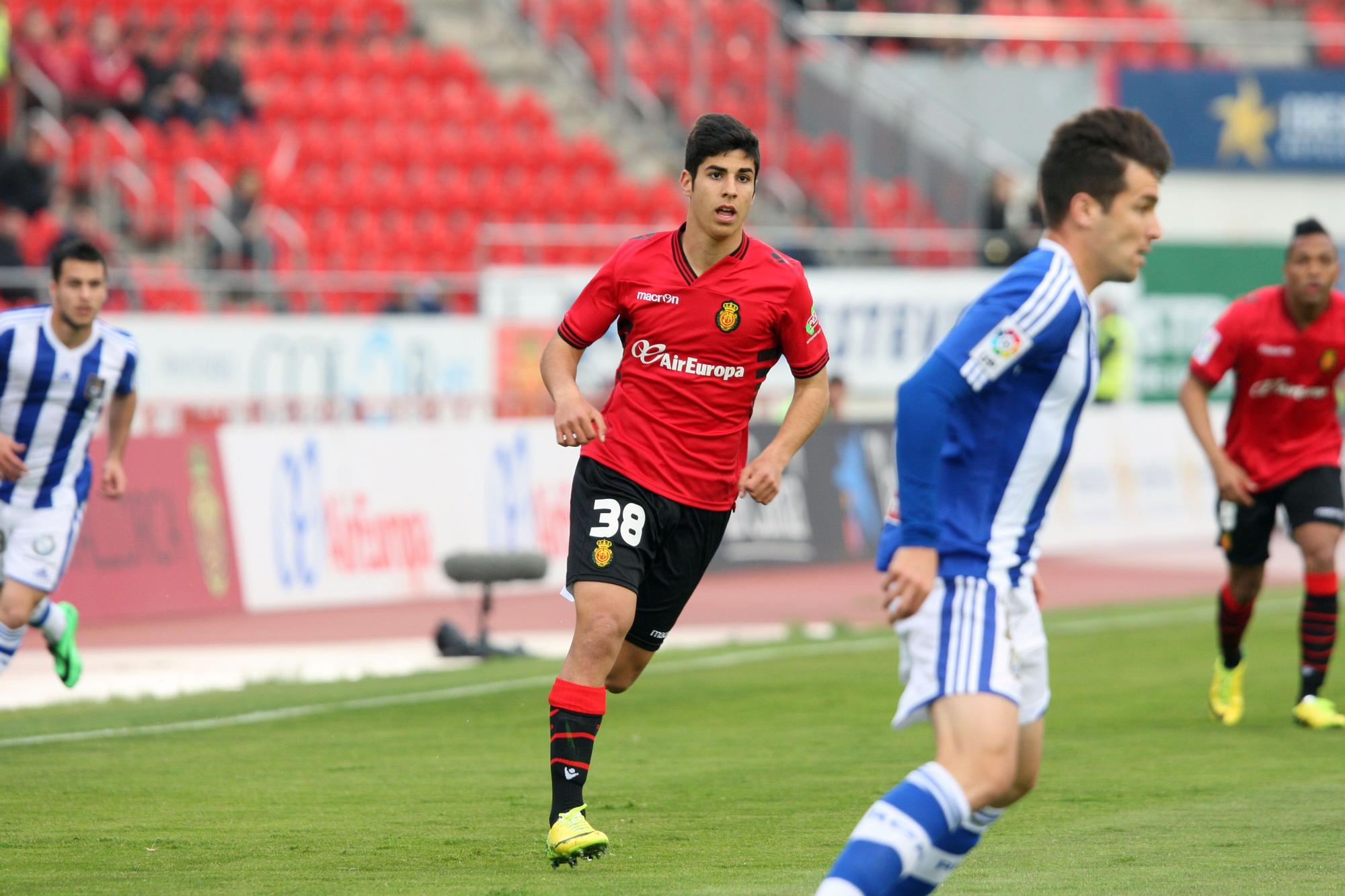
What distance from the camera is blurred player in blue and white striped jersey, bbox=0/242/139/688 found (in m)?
9.58

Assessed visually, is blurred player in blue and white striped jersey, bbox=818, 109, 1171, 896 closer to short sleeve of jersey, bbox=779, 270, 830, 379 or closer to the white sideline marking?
short sleeve of jersey, bbox=779, 270, 830, 379

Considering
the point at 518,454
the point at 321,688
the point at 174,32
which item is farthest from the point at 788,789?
the point at 174,32

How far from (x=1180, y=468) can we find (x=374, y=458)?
10758mm

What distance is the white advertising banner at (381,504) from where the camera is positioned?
52.5 ft

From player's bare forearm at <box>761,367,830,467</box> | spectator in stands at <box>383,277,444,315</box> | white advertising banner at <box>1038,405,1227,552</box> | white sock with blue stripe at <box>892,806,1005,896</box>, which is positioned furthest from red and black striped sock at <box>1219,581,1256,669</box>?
spectator in stands at <box>383,277,444,315</box>

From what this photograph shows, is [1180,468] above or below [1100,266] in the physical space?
below

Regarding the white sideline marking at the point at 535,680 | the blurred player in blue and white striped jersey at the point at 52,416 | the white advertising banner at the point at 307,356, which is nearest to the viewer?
the blurred player in blue and white striped jersey at the point at 52,416

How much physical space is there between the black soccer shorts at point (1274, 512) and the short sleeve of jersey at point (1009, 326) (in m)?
5.52

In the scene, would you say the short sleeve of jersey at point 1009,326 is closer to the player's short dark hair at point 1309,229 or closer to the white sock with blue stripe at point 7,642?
the player's short dark hair at point 1309,229

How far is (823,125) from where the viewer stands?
28766 millimetres

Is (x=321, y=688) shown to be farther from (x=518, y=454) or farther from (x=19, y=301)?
(x=19, y=301)

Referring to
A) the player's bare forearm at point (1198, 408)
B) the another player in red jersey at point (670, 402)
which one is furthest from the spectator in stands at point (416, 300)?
the another player in red jersey at point (670, 402)

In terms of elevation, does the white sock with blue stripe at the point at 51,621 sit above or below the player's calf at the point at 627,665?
below

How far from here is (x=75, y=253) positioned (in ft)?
31.3
